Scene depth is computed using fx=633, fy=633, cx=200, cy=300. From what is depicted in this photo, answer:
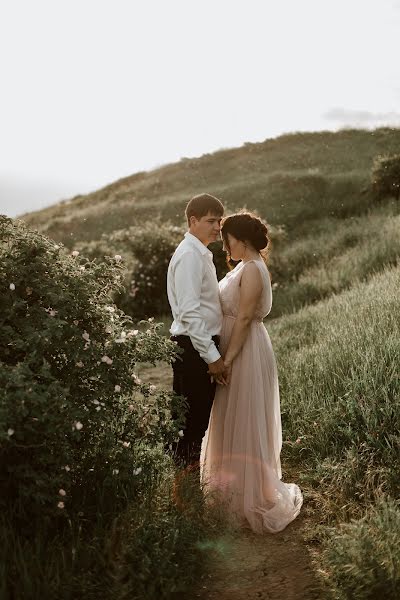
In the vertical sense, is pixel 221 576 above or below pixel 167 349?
below

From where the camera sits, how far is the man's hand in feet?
16.9

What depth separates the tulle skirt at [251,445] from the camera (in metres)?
5.26

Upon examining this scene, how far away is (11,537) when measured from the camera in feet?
12.8

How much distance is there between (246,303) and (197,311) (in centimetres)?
43

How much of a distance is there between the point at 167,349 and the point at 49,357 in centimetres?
92

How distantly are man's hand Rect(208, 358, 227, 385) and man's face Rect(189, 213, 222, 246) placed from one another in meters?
1.01

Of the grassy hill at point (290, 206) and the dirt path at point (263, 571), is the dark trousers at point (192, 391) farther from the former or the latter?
the grassy hill at point (290, 206)

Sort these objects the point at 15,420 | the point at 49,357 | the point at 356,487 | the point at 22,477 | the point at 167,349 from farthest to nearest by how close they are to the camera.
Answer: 1. the point at 356,487
2. the point at 167,349
3. the point at 49,357
4. the point at 22,477
5. the point at 15,420

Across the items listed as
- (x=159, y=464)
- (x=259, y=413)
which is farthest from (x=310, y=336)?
(x=159, y=464)

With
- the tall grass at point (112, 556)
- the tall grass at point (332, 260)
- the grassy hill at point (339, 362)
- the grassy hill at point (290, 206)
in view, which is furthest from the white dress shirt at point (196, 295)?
the grassy hill at point (290, 206)

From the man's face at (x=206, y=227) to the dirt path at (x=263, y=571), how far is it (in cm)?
237

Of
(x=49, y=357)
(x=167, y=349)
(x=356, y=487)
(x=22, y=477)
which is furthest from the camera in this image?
(x=356, y=487)

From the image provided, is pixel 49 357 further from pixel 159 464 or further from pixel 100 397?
pixel 159 464

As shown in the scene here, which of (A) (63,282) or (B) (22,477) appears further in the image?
(A) (63,282)
